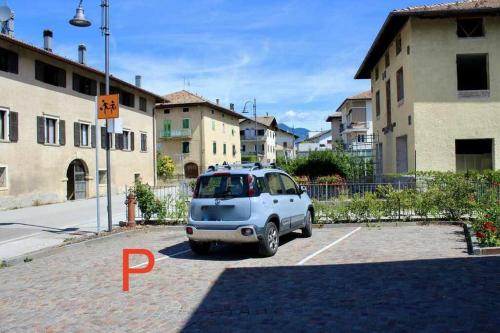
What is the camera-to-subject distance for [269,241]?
9.38m

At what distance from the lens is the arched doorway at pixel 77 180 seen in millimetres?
29531

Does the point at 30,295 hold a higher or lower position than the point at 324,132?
lower

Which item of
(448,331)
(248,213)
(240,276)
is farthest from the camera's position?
(248,213)

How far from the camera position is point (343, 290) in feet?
22.1

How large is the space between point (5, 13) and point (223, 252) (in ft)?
66.2

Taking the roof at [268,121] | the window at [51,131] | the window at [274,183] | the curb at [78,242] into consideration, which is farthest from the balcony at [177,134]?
the window at [274,183]

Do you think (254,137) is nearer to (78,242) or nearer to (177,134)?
(177,134)

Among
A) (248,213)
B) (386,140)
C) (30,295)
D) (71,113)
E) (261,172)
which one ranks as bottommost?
(30,295)

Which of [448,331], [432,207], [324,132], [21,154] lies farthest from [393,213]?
[324,132]

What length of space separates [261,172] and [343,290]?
366 cm

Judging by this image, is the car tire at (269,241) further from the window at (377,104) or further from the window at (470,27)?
the window at (377,104)

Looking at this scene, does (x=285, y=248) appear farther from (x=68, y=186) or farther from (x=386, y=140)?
(x=68, y=186)

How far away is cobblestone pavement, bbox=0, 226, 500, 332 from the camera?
5.44 m

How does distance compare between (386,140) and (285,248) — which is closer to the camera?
(285,248)
